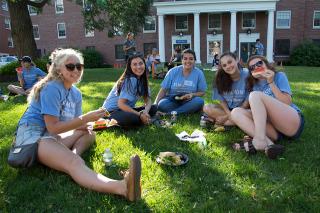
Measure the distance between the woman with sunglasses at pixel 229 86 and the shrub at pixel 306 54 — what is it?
2783cm

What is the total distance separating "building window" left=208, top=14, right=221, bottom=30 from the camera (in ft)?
113

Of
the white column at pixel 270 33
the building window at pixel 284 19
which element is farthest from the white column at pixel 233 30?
the building window at pixel 284 19

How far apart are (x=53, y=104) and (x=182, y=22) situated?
3283cm

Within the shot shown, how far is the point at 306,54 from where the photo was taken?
30.6 m

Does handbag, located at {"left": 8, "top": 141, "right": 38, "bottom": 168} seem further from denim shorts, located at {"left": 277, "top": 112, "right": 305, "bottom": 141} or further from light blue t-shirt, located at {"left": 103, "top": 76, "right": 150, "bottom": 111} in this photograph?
denim shorts, located at {"left": 277, "top": 112, "right": 305, "bottom": 141}

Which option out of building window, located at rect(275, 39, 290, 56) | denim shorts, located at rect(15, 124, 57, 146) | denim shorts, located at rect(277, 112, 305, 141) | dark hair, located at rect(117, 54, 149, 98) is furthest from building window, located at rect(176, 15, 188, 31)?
denim shorts, located at rect(15, 124, 57, 146)

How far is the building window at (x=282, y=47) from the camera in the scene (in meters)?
34.1

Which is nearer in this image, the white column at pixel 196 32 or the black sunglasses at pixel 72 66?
the black sunglasses at pixel 72 66

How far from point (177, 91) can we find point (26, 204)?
13.2 ft

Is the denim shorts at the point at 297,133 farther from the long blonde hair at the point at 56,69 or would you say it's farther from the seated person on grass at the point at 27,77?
the seated person on grass at the point at 27,77

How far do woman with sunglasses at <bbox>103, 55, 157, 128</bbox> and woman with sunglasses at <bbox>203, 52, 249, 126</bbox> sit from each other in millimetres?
1215

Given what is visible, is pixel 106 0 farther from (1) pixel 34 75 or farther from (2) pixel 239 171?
(2) pixel 239 171

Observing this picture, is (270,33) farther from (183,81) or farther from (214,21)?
(183,81)

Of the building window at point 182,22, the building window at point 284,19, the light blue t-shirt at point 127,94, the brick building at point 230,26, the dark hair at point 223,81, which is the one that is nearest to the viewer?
the dark hair at point 223,81
